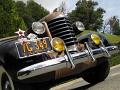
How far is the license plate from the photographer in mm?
8109

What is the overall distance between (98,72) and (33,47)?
2428mm

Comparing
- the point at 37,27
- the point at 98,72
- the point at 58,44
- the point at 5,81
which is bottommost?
the point at 98,72

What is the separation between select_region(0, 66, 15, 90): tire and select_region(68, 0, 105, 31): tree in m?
86.0

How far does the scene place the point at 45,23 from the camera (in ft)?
29.1

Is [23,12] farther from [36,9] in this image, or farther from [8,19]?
[8,19]

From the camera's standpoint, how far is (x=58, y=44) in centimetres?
832

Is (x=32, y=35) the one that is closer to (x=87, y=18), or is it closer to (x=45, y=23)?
(x=45, y=23)

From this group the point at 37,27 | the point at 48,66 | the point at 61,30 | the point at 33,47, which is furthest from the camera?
the point at 61,30

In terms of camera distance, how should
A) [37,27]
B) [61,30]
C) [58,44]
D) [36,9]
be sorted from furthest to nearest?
[36,9] < [61,30] < [37,27] < [58,44]

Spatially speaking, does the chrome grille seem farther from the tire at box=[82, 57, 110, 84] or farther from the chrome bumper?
the tire at box=[82, 57, 110, 84]

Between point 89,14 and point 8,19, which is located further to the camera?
point 89,14

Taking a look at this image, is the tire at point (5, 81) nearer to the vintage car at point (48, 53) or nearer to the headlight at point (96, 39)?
the vintage car at point (48, 53)

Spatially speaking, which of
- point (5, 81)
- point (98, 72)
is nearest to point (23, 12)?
point (98, 72)

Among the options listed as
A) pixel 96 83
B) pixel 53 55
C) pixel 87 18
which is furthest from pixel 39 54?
pixel 87 18
